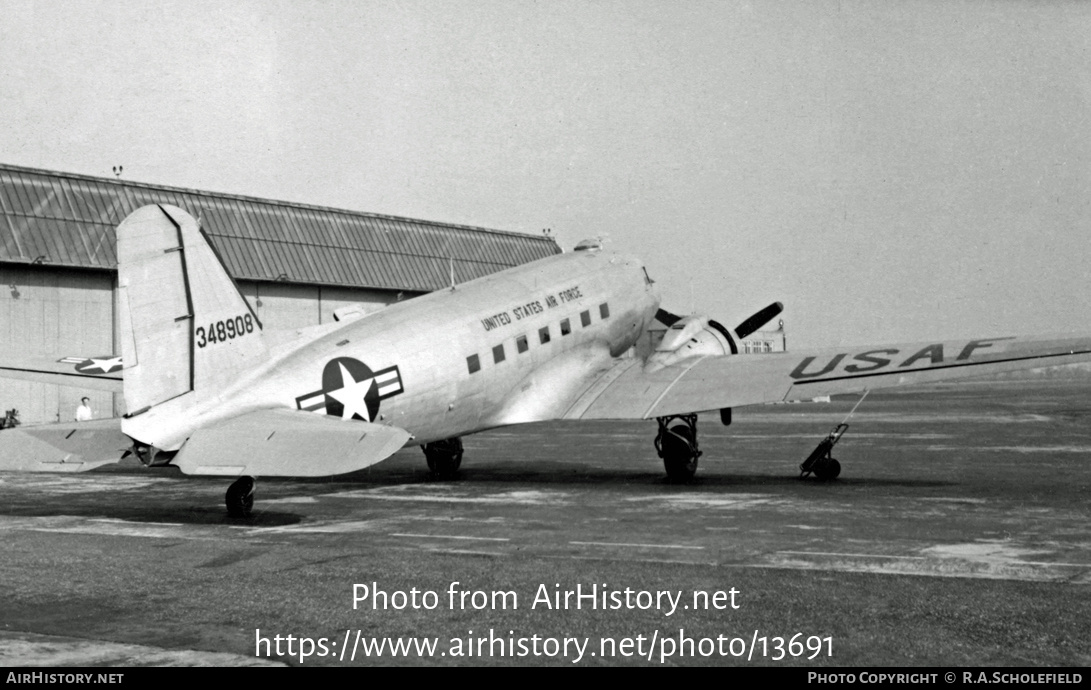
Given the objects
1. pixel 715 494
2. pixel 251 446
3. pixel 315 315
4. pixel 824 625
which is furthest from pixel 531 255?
pixel 824 625

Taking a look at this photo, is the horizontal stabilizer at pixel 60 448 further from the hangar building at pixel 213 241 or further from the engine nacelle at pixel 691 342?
the hangar building at pixel 213 241

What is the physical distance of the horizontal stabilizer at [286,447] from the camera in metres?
14.8

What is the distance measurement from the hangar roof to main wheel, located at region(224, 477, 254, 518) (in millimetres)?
23064

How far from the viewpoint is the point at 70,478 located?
26.2 m

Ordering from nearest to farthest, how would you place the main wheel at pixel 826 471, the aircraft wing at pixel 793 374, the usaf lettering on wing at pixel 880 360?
the aircraft wing at pixel 793 374 < the usaf lettering on wing at pixel 880 360 < the main wheel at pixel 826 471

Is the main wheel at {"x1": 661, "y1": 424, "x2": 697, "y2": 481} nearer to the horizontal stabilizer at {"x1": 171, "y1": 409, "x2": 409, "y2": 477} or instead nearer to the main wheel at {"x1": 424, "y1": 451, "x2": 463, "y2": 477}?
the main wheel at {"x1": 424, "y1": 451, "x2": 463, "y2": 477}

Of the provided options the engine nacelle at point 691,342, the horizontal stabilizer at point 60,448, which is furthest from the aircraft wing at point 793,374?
the horizontal stabilizer at point 60,448

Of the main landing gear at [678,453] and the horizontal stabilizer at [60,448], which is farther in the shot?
the main landing gear at [678,453]

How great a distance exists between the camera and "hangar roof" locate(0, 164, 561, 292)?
49281mm

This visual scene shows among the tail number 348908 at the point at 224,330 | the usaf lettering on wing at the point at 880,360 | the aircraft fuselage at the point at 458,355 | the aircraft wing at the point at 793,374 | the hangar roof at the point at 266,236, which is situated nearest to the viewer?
the tail number 348908 at the point at 224,330

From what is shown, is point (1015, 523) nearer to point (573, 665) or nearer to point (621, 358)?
point (573, 665)

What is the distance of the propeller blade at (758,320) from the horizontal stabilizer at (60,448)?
15306 mm

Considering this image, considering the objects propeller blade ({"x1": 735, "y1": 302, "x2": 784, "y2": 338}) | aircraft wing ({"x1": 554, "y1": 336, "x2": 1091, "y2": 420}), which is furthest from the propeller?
aircraft wing ({"x1": 554, "y1": 336, "x2": 1091, "y2": 420})

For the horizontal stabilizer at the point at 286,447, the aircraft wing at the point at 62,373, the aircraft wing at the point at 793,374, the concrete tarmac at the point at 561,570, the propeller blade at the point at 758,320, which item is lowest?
the concrete tarmac at the point at 561,570
